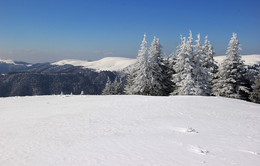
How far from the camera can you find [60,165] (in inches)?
164

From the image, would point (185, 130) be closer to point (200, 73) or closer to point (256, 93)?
point (200, 73)

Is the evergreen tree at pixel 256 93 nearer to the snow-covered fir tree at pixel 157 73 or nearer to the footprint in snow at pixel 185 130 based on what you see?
the snow-covered fir tree at pixel 157 73

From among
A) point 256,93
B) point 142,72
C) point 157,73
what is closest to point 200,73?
point 157,73

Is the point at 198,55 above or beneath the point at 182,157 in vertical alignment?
above

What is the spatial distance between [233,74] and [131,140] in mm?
23024

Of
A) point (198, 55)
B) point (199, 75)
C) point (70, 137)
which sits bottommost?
point (70, 137)

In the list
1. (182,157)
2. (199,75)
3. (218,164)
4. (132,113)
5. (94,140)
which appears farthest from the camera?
(199,75)

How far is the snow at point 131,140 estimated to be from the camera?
15.0 feet

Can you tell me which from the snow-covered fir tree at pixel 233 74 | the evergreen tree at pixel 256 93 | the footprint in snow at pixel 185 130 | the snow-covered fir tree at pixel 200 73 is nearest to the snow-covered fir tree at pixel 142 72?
the snow-covered fir tree at pixel 200 73

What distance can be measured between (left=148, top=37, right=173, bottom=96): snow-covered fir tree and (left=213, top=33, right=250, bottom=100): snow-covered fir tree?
7.80 m

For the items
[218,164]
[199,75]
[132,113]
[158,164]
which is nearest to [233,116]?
[132,113]

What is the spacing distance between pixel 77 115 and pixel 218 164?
7.01 meters

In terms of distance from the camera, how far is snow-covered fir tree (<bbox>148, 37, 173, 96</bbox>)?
2656cm

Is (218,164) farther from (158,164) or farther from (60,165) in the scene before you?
(60,165)
